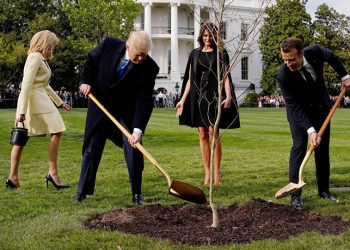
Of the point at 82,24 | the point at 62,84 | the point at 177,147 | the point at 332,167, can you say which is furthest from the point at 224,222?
the point at 62,84

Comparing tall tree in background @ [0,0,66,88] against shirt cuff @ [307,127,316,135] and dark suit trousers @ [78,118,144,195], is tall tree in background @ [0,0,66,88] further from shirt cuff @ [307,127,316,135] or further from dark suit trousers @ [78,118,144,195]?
shirt cuff @ [307,127,316,135]

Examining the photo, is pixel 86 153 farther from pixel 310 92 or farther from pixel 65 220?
pixel 310 92

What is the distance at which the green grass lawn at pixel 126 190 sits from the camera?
5531 millimetres

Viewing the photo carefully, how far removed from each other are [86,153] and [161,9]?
67.2 meters

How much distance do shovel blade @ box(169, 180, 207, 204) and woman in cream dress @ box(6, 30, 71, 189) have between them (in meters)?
2.64

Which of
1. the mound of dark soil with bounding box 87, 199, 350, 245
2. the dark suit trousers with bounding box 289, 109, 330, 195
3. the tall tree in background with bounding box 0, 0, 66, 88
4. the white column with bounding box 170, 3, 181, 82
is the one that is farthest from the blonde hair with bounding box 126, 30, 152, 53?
the white column with bounding box 170, 3, 181, 82

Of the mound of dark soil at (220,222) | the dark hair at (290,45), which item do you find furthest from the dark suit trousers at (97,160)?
the dark hair at (290,45)

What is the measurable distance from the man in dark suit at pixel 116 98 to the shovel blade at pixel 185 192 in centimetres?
100

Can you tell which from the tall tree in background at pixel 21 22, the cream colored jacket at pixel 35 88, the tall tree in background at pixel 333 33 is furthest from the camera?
the tall tree in background at pixel 333 33

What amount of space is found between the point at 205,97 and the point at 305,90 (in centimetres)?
200

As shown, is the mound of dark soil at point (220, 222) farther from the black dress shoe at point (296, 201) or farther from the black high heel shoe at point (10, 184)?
the black high heel shoe at point (10, 184)

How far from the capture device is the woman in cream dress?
891cm

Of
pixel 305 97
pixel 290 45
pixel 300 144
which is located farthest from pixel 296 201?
pixel 290 45

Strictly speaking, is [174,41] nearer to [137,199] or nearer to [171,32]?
[171,32]
